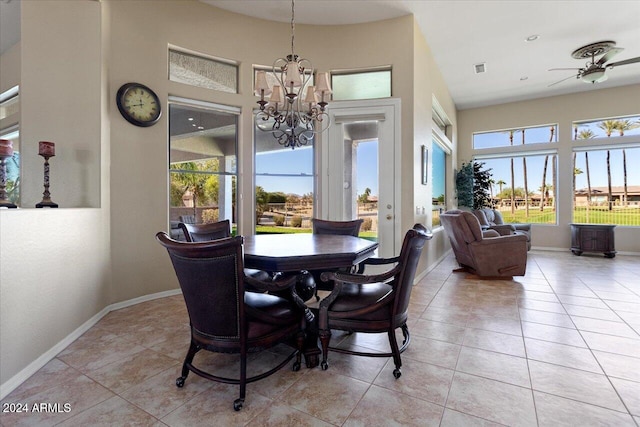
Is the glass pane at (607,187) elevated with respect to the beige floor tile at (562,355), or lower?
elevated

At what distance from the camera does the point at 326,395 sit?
1816mm

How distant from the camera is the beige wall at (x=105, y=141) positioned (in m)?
2.14

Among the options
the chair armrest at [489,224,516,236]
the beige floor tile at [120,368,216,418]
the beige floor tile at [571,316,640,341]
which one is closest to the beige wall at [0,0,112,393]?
the beige floor tile at [120,368,216,418]

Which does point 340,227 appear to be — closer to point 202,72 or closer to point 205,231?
point 205,231

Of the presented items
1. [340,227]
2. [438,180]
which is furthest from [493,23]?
[340,227]

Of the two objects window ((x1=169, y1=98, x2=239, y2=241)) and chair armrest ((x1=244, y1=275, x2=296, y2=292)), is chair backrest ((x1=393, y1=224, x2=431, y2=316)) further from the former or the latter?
window ((x1=169, y1=98, x2=239, y2=241))

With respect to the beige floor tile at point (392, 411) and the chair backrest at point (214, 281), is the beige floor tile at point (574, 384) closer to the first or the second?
the beige floor tile at point (392, 411)

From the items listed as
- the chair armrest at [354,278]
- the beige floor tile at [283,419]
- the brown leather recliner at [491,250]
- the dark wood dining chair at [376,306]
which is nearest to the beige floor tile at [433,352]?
the dark wood dining chair at [376,306]

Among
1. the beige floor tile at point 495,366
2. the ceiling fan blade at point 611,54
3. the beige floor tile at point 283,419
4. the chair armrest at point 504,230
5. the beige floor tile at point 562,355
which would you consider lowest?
the beige floor tile at point 283,419

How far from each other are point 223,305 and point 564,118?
27.4 feet

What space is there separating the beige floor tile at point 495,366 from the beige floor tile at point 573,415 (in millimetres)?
177

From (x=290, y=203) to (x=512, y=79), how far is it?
17.1ft

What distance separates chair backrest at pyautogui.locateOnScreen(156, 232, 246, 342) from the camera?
5.34 feet

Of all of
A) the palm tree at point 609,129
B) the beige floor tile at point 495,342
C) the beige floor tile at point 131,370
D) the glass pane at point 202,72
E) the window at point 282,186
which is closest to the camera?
the beige floor tile at point 131,370
